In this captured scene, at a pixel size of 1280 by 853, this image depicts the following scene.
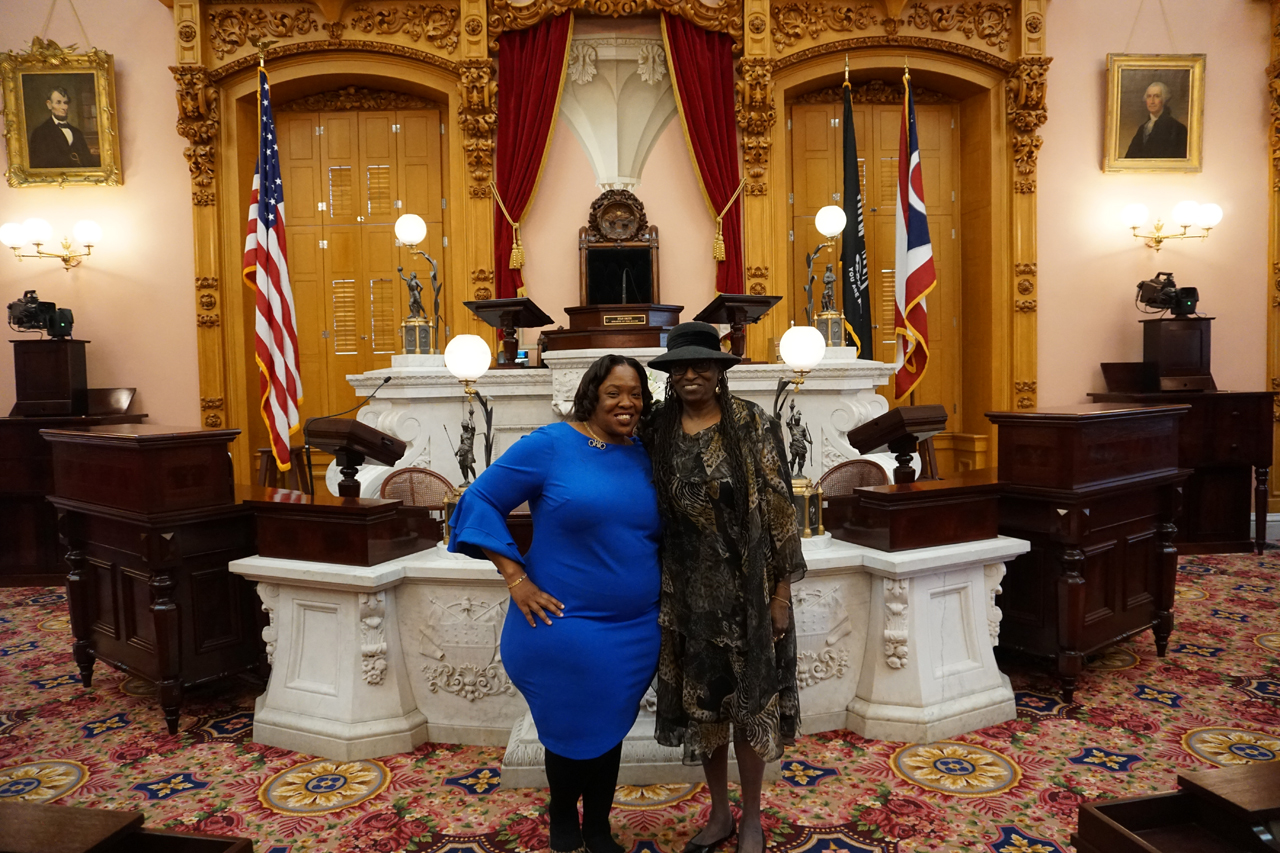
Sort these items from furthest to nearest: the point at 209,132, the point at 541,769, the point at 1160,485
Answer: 1. the point at 209,132
2. the point at 1160,485
3. the point at 541,769

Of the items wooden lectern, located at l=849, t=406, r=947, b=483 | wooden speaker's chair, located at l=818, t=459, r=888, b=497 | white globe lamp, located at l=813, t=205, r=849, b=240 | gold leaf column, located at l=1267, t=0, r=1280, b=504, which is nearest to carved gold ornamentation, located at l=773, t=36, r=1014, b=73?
white globe lamp, located at l=813, t=205, r=849, b=240

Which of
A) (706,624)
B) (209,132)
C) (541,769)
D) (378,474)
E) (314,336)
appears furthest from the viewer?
(314,336)

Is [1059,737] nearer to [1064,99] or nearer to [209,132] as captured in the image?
[1064,99]

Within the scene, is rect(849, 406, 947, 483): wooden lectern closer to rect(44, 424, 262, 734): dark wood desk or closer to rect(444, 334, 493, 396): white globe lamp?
rect(444, 334, 493, 396): white globe lamp

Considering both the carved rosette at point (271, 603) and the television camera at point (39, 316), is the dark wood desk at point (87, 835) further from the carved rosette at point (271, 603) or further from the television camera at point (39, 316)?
the television camera at point (39, 316)

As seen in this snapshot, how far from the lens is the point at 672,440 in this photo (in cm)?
235

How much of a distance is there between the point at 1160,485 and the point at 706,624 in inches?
131

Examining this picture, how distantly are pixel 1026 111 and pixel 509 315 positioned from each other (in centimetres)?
567

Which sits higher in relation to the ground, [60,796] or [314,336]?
[314,336]

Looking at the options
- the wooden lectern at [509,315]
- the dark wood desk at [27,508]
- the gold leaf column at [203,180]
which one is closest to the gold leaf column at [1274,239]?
the wooden lectern at [509,315]

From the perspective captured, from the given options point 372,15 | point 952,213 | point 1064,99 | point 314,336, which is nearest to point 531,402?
point 314,336

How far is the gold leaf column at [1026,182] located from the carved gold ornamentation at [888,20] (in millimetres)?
240

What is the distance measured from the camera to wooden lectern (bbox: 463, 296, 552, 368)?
6598 mm

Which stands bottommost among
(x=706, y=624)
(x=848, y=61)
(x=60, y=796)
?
(x=60, y=796)
